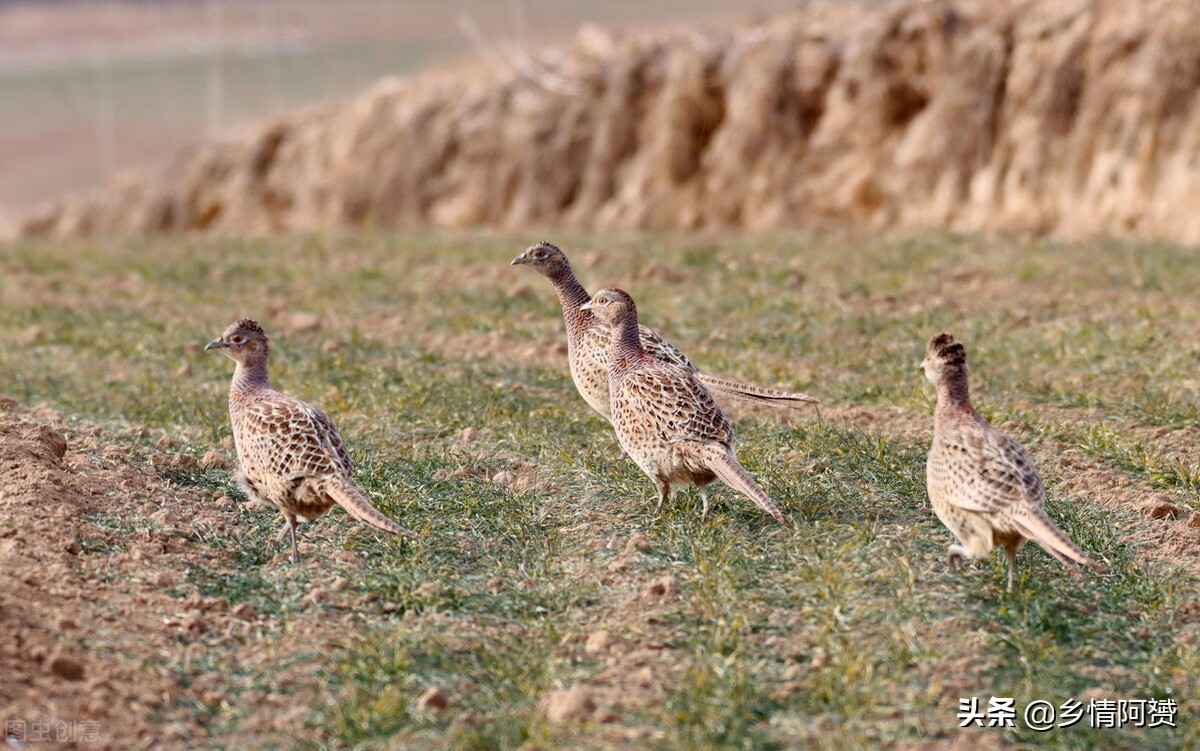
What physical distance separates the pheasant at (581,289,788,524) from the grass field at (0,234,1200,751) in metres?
0.23

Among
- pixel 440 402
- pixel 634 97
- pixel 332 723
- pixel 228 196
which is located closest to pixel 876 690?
pixel 332 723

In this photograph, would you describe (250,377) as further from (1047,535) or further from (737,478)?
(1047,535)

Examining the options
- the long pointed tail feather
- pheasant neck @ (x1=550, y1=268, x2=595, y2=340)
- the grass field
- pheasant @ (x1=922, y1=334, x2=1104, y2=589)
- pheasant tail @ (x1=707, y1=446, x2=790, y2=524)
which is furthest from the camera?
pheasant neck @ (x1=550, y1=268, x2=595, y2=340)

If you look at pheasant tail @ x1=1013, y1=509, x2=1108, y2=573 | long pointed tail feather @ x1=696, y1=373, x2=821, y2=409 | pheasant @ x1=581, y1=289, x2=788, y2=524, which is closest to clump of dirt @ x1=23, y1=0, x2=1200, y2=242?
long pointed tail feather @ x1=696, y1=373, x2=821, y2=409

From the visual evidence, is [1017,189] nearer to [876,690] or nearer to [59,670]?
[876,690]

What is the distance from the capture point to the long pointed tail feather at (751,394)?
6.55 meters

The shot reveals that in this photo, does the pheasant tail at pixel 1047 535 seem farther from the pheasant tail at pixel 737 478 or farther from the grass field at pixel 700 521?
the pheasant tail at pixel 737 478

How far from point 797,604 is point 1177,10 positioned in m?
11.5

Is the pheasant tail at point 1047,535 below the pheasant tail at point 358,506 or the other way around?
the other way around

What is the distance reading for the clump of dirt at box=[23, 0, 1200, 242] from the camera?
1508cm

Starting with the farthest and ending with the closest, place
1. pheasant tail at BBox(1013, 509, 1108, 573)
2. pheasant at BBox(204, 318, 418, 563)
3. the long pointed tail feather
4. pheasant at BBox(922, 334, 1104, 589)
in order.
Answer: the long pointed tail feather
pheasant at BBox(204, 318, 418, 563)
pheasant at BBox(922, 334, 1104, 589)
pheasant tail at BBox(1013, 509, 1108, 573)

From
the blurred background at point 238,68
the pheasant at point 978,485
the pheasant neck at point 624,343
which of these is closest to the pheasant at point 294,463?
A: the pheasant neck at point 624,343

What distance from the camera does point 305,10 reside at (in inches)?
1170

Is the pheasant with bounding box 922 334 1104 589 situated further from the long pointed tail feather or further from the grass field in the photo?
the long pointed tail feather
